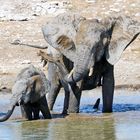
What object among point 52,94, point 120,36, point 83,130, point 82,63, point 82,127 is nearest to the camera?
point 83,130

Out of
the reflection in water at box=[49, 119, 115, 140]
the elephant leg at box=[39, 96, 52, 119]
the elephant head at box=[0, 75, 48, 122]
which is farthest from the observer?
the elephant leg at box=[39, 96, 52, 119]

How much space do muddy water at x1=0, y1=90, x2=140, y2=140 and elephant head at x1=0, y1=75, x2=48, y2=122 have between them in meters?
0.32

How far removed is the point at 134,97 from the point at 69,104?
3144mm

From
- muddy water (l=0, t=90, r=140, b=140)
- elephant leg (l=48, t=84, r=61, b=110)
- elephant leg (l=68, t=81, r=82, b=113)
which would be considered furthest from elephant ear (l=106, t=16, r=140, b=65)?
elephant leg (l=48, t=84, r=61, b=110)

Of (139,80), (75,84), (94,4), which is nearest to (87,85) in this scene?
(75,84)

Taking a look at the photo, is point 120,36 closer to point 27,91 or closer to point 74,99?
point 74,99

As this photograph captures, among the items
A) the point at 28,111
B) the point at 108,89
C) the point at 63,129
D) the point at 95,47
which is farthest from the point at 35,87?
the point at 108,89

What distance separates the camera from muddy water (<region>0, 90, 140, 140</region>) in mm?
13891

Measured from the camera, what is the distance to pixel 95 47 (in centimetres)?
1658

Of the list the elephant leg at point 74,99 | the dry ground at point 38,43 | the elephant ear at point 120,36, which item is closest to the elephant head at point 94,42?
the elephant ear at point 120,36

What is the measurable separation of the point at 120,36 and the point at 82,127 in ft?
9.31

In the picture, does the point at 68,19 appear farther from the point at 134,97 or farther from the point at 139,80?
the point at 139,80

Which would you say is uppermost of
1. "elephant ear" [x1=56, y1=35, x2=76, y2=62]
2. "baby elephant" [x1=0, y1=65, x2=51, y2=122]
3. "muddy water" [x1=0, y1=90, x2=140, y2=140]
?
"elephant ear" [x1=56, y1=35, x2=76, y2=62]

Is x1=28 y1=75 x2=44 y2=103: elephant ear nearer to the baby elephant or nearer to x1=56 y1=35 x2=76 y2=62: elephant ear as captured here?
the baby elephant
